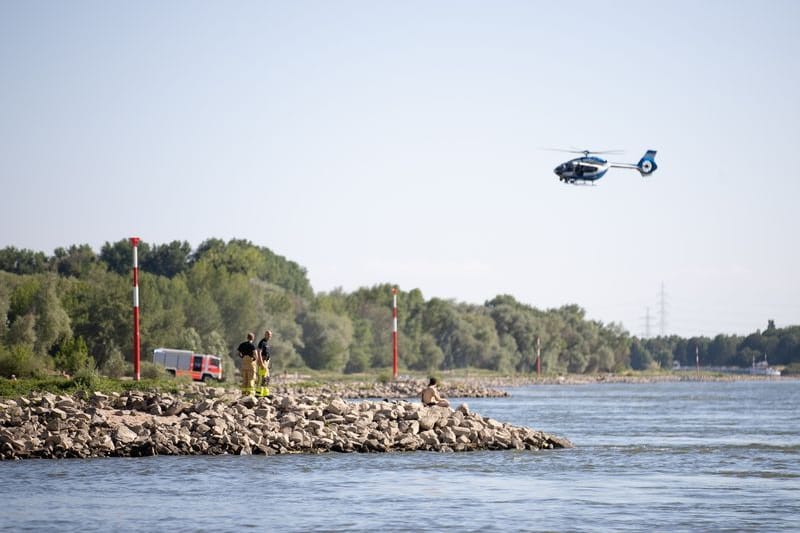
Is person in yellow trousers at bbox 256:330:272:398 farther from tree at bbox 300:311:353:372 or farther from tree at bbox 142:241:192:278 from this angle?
tree at bbox 142:241:192:278

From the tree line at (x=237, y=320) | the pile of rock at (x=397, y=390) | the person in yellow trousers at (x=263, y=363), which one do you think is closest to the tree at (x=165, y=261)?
the tree line at (x=237, y=320)

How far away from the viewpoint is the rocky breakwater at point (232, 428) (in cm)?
3231

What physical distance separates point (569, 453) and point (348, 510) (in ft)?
40.6

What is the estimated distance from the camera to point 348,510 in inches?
952

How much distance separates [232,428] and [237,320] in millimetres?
80586

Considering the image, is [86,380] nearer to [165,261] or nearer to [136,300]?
[136,300]

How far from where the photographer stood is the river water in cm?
2286

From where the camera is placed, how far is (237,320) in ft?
373

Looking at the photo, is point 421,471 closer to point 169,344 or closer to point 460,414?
Answer: point 460,414

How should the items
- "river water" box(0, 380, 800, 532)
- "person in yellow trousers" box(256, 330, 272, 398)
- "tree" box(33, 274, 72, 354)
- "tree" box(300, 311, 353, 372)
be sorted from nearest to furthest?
1. "river water" box(0, 380, 800, 532)
2. "person in yellow trousers" box(256, 330, 272, 398)
3. "tree" box(33, 274, 72, 354)
4. "tree" box(300, 311, 353, 372)

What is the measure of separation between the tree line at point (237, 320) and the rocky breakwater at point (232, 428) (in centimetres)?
1762

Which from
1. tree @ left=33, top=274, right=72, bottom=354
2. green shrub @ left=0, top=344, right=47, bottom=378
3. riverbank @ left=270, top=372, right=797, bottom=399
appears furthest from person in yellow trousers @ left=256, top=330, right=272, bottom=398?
tree @ left=33, top=274, right=72, bottom=354

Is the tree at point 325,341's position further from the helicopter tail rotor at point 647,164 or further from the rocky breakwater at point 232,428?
the rocky breakwater at point 232,428

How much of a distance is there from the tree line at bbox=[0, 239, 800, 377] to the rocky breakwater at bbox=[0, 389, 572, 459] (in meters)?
17.6
